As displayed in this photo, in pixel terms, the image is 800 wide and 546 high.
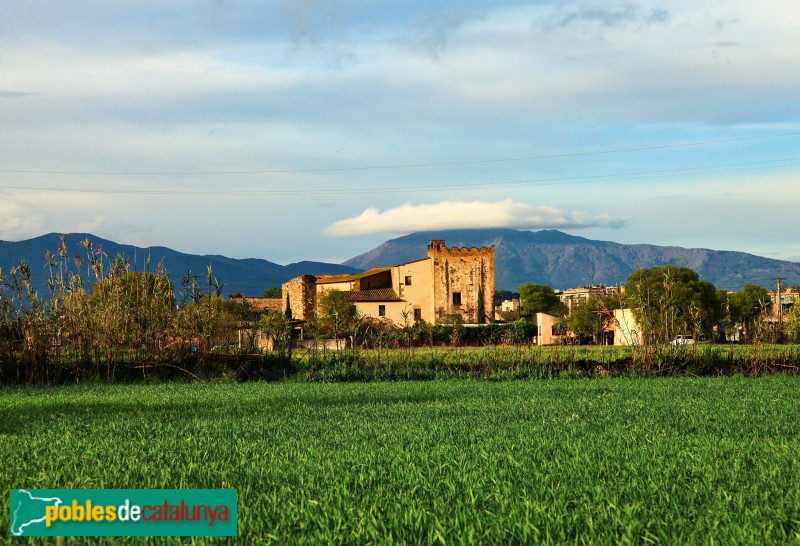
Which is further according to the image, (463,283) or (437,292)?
(463,283)

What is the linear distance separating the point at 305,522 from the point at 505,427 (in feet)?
16.2

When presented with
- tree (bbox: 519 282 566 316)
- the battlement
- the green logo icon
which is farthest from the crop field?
tree (bbox: 519 282 566 316)

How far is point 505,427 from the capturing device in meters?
9.58

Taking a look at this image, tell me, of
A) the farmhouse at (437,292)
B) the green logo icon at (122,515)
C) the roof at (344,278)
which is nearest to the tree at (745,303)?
the farmhouse at (437,292)

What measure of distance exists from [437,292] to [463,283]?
239cm

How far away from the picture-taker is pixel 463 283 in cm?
7012

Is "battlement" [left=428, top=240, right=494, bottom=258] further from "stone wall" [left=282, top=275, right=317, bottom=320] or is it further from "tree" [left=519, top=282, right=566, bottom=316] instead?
"tree" [left=519, top=282, right=566, bottom=316]

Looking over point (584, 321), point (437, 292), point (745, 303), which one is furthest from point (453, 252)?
point (745, 303)

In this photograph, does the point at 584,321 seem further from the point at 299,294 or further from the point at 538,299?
the point at 538,299

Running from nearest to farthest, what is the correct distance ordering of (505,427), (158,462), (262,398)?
(158,462) → (505,427) → (262,398)

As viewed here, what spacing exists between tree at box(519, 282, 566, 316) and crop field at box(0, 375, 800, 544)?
324 feet

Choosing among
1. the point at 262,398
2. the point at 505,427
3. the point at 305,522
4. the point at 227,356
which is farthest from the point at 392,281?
the point at 305,522

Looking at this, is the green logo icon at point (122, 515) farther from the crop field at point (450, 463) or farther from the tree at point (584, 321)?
the tree at point (584, 321)

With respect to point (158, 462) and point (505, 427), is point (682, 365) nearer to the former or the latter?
point (505, 427)
